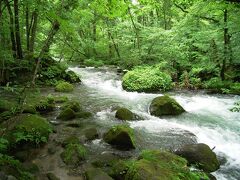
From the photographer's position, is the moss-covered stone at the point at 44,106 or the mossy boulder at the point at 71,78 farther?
the mossy boulder at the point at 71,78

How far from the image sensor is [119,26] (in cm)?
2212

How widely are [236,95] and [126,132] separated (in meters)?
8.32

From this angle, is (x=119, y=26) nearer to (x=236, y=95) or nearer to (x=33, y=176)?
(x=236, y=95)

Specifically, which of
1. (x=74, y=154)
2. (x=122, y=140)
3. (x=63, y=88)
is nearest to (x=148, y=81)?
(x=63, y=88)

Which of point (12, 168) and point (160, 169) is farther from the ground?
point (12, 168)

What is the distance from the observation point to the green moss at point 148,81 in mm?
14562

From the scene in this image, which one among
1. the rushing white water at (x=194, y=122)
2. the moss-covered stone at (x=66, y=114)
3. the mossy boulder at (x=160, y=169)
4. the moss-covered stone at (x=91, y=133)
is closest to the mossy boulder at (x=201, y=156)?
the rushing white water at (x=194, y=122)

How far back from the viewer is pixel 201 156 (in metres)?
6.57

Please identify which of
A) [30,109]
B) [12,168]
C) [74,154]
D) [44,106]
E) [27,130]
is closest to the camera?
[12,168]

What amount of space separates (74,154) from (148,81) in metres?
8.94

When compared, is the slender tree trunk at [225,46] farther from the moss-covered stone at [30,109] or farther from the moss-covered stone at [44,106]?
the moss-covered stone at [30,109]

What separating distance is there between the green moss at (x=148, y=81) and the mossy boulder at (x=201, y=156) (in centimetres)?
770

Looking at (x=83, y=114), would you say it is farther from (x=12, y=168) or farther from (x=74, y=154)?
(x=12, y=168)

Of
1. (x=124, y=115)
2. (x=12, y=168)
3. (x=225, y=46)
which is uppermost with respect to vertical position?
(x=225, y=46)
